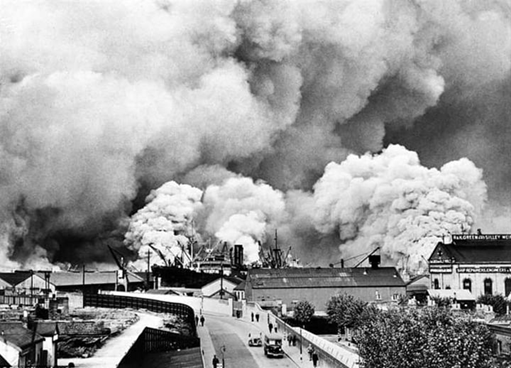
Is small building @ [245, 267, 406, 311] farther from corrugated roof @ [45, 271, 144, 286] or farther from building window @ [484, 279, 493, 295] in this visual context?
corrugated roof @ [45, 271, 144, 286]

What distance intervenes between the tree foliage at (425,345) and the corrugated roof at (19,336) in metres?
13.0

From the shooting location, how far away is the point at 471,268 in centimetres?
10375

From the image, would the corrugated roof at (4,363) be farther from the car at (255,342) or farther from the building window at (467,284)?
the building window at (467,284)

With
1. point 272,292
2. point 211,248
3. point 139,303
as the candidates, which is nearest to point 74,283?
point 272,292

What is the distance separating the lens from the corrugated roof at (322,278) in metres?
84.4

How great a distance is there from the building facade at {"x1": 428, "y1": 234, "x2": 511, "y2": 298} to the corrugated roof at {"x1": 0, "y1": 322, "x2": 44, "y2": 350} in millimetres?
81549

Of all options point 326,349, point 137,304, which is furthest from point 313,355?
point 137,304

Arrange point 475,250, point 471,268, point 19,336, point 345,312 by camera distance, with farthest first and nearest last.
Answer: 1. point 475,250
2. point 471,268
3. point 345,312
4. point 19,336

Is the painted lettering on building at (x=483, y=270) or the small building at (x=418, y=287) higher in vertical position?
the painted lettering on building at (x=483, y=270)

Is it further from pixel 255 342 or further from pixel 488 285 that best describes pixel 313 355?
pixel 488 285

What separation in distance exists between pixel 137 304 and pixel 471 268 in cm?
5569

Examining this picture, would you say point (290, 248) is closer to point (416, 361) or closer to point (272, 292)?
point (272, 292)

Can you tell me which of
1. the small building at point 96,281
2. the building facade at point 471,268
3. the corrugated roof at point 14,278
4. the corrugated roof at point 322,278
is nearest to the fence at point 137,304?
the corrugated roof at point 322,278

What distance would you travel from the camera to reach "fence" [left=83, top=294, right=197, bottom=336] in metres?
59.2
